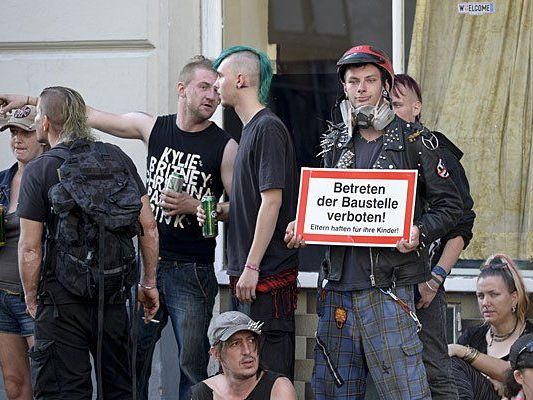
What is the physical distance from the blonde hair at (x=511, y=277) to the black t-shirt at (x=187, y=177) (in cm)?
147

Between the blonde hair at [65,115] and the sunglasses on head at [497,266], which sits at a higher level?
the blonde hair at [65,115]

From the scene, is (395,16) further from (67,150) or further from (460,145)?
(67,150)

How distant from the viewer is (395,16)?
7375 mm

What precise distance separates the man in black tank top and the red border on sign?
863mm

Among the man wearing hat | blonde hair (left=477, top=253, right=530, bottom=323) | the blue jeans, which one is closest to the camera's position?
the blue jeans

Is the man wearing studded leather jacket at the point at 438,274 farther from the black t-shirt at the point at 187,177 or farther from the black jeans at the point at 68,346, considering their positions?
the black jeans at the point at 68,346

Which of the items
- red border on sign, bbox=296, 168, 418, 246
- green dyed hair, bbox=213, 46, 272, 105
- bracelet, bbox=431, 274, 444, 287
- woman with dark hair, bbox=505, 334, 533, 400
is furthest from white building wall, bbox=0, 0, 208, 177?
woman with dark hair, bbox=505, 334, 533, 400

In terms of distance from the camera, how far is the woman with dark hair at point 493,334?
6516mm

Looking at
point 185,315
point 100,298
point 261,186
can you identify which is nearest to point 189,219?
point 185,315

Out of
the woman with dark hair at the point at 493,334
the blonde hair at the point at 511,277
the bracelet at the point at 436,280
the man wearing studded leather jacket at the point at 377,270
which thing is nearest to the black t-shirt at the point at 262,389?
the man wearing studded leather jacket at the point at 377,270

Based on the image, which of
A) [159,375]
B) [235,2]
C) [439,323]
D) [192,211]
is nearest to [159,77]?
[235,2]

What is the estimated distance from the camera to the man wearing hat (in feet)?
22.3

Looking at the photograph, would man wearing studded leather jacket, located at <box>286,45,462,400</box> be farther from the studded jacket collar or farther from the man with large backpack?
the man with large backpack

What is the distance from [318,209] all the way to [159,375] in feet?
7.19
